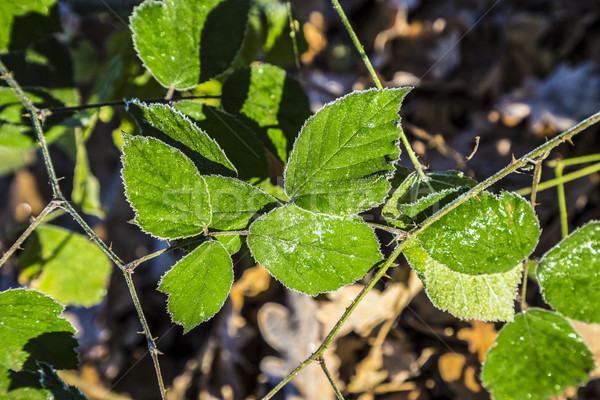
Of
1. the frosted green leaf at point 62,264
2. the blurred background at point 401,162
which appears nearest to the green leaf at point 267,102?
the blurred background at point 401,162

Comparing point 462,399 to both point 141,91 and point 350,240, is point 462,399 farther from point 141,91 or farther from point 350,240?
point 141,91

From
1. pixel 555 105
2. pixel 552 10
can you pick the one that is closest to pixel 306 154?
pixel 555 105

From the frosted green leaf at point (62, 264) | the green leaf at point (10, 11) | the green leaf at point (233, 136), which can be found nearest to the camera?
the green leaf at point (233, 136)

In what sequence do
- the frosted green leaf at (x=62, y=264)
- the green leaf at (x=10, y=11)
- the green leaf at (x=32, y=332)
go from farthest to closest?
the frosted green leaf at (x=62, y=264)
the green leaf at (x=10, y=11)
the green leaf at (x=32, y=332)

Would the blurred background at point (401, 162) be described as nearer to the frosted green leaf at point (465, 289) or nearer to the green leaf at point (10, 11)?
the green leaf at point (10, 11)

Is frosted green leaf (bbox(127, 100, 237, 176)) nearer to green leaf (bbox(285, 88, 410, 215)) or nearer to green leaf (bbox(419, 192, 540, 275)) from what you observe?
green leaf (bbox(285, 88, 410, 215))

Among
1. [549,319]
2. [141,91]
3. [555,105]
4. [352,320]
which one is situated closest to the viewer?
[549,319]
